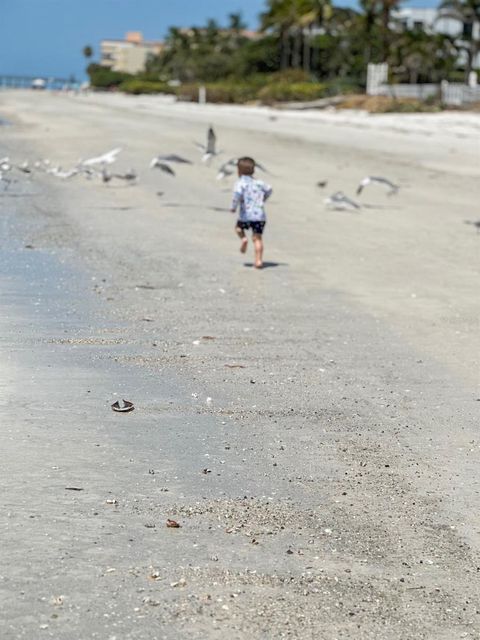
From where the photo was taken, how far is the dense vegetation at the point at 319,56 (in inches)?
3036

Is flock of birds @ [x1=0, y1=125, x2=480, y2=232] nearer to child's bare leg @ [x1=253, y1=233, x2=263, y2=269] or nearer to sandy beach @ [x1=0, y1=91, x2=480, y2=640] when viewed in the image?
sandy beach @ [x1=0, y1=91, x2=480, y2=640]

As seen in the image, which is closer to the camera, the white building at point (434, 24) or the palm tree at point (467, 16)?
the palm tree at point (467, 16)

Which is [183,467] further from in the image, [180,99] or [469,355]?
[180,99]

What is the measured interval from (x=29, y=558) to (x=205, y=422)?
2.28m

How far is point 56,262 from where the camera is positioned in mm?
13328

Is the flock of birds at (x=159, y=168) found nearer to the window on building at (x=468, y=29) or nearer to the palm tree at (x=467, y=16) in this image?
the palm tree at (x=467, y=16)

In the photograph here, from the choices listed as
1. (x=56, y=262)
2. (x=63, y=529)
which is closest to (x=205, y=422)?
(x=63, y=529)

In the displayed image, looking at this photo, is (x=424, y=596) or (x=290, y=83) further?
(x=290, y=83)

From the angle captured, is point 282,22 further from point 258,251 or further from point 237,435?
point 237,435

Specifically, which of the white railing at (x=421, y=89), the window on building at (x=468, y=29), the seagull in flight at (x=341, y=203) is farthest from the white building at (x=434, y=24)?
the seagull in flight at (x=341, y=203)

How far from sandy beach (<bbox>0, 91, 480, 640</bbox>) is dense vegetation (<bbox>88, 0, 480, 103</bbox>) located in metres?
63.3

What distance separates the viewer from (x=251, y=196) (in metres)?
13.4

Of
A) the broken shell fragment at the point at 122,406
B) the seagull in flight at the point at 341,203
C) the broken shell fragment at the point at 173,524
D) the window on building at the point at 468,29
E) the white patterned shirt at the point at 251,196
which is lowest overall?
the seagull in flight at the point at 341,203

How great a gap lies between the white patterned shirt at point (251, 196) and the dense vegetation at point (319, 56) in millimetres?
64047
